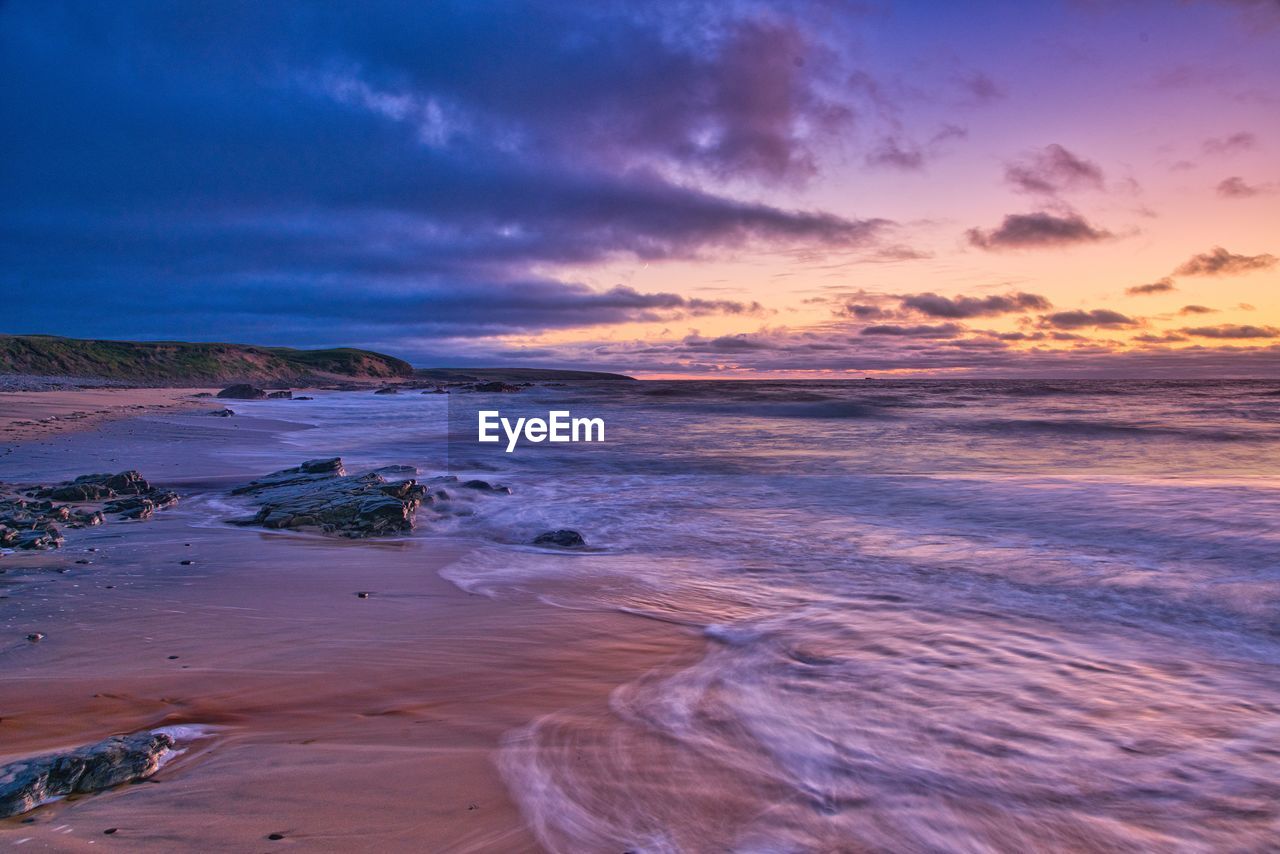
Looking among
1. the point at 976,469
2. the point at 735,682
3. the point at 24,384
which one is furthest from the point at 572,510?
the point at 24,384

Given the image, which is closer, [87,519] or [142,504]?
[87,519]

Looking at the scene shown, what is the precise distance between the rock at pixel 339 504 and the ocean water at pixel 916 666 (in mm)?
487

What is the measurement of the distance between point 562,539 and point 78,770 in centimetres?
485

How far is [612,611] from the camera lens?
480 cm

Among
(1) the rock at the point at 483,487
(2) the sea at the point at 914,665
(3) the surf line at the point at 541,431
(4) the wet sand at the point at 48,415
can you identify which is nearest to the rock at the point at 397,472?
(1) the rock at the point at 483,487

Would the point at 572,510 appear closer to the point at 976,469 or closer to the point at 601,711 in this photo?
the point at 601,711

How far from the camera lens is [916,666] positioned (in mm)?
3926

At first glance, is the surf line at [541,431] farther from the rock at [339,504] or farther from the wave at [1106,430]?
the wave at [1106,430]

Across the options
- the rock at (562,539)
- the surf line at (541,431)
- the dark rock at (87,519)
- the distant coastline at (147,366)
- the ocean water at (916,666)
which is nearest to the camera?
the ocean water at (916,666)

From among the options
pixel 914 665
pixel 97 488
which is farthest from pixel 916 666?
pixel 97 488

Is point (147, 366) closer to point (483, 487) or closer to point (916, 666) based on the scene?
point (483, 487)

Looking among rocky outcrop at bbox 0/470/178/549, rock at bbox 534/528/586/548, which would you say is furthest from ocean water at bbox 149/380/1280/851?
rocky outcrop at bbox 0/470/178/549

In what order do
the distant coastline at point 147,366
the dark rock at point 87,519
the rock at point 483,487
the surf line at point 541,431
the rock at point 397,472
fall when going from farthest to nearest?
the distant coastline at point 147,366 → the surf line at point 541,431 → the rock at point 397,472 → the rock at point 483,487 → the dark rock at point 87,519

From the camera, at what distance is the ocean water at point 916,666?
252cm
